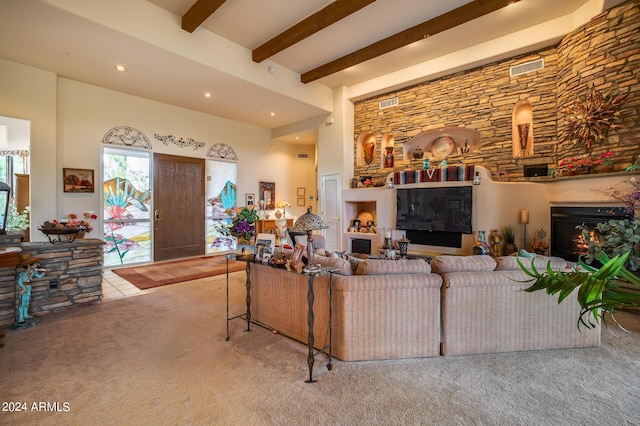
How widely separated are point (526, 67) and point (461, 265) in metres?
4.52

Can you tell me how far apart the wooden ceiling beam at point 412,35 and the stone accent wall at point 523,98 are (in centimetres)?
139

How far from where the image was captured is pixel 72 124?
17.3 feet

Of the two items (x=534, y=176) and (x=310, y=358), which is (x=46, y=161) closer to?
(x=310, y=358)

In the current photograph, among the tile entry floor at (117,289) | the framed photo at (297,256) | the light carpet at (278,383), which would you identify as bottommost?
the light carpet at (278,383)

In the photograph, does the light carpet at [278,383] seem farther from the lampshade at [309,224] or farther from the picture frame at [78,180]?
the picture frame at [78,180]

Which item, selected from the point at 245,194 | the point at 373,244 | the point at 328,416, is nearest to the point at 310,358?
the point at 328,416

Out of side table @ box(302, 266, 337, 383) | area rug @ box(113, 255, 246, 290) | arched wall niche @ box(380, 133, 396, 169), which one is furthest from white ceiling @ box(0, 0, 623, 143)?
side table @ box(302, 266, 337, 383)

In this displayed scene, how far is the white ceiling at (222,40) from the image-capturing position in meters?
3.76

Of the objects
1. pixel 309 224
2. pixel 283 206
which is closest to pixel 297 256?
pixel 309 224

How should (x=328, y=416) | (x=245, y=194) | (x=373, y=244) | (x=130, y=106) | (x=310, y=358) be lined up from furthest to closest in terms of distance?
1. (x=245, y=194)
2. (x=373, y=244)
3. (x=130, y=106)
4. (x=310, y=358)
5. (x=328, y=416)

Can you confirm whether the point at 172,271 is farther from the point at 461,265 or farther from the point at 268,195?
the point at 461,265

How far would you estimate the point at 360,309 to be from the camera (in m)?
2.39

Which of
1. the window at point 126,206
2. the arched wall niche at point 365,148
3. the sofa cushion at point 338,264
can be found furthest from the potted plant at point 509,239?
the window at point 126,206

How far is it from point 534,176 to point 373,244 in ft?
10.3
